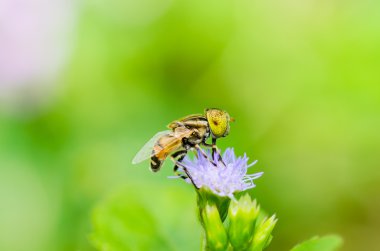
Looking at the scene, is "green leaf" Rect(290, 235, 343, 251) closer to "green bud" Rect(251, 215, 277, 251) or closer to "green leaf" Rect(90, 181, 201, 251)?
"green bud" Rect(251, 215, 277, 251)

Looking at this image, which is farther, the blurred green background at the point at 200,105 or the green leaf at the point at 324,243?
the blurred green background at the point at 200,105

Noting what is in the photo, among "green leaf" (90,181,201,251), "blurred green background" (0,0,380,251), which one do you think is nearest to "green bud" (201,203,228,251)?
Answer: "green leaf" (90,181,201,251)

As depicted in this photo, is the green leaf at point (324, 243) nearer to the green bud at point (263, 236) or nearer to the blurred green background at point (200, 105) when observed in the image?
the green bud at point (263, 236)

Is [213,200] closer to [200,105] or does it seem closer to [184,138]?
[184,138]

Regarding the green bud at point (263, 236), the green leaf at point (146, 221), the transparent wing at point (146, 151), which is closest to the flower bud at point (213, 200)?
the green bud at point (263, 236)

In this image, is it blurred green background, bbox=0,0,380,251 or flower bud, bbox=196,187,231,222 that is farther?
blurred green background, bbox=0,0,380,251

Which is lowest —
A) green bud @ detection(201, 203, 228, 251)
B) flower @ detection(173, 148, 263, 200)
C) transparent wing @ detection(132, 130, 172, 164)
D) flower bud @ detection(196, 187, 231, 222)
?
green bud @ detection(201, 203, 228, 251)

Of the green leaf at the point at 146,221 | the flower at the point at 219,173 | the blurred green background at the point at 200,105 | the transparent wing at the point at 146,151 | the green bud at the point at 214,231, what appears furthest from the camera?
the blurred green background at the point at 200,105
